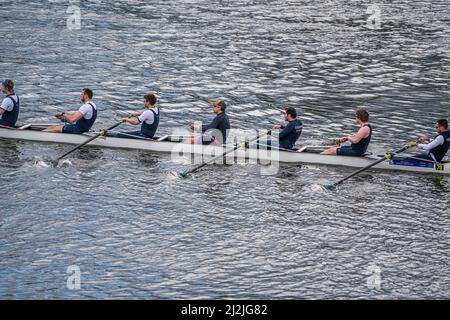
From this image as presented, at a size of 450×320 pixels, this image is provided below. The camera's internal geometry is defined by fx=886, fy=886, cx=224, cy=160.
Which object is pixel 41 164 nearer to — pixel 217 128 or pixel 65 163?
pixel 65 163

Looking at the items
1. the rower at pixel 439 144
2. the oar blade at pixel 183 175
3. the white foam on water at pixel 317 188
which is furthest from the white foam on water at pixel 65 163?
the rower at pixel 439 144

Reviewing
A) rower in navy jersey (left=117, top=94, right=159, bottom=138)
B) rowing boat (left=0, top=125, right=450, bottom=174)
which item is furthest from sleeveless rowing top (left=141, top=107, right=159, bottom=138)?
rowing boat (left=0, top=125, right=450, bottom=174)

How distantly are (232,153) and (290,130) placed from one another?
7.91 feet

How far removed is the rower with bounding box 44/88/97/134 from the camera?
35.1 meters

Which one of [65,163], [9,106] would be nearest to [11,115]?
[9,106]

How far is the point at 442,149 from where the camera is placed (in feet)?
106

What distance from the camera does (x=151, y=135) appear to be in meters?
35.2

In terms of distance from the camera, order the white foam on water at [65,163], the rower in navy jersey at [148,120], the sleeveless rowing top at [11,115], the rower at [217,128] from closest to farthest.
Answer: the white foam on water at [65,163], the rower at [217,128], the rower in navy jersey at [148,120], the sleeveless rowing top at [11,115]

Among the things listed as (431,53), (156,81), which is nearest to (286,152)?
(156,81)

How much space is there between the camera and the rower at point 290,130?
1321 inches

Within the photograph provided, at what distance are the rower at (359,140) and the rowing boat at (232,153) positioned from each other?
20cm

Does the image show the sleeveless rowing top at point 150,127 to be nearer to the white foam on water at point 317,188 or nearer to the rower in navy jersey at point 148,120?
the rower in navy jersey at point 148,120

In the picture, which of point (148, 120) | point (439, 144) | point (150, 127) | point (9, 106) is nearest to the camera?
point (439, 144)

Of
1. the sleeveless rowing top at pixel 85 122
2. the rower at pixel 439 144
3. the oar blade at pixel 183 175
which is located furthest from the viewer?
the sleeveless rowing top at pixel 85 122
